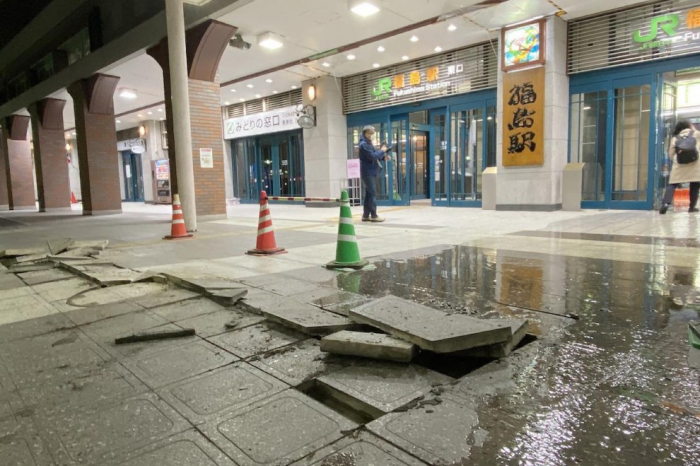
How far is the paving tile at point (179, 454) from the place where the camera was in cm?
148

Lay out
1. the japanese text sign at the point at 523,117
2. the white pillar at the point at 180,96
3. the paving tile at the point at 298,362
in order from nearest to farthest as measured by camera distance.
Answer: the paving tile at the point at 298,362 < the white pillar at the point at 180,96 < the japanese text sign at the point at 523,117

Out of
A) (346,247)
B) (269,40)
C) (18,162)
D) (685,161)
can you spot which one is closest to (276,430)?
(346,247)

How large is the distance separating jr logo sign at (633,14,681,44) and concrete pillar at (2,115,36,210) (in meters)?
23.9

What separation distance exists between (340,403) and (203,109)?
1010 centimetres

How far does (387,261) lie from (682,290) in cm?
266

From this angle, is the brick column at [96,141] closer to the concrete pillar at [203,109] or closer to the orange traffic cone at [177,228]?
the concrete pillar at [203,109]

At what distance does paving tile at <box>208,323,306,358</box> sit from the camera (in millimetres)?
2480

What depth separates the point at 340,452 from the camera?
151 centimetres

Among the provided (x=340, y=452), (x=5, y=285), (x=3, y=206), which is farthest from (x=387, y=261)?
(x=3, y=206)

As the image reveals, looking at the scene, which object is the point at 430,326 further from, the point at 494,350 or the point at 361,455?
the point at 361,455

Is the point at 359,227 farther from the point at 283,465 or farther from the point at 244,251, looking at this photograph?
the point at 283,465

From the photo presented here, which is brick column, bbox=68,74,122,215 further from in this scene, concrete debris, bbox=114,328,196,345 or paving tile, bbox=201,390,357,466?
paving tile, bbox=201,390,357,466

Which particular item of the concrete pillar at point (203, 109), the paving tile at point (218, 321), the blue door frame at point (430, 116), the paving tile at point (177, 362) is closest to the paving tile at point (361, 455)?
the paving tile at point (177, 362)

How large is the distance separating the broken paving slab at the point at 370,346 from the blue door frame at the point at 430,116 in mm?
11428
